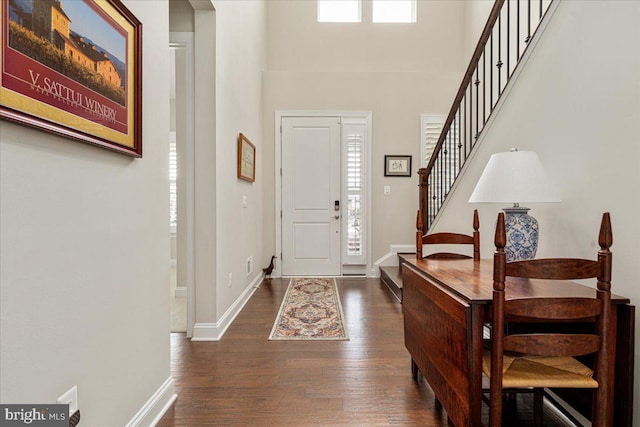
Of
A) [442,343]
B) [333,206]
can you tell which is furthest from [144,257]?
[333,206]

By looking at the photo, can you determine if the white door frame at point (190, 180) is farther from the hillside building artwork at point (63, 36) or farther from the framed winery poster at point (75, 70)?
the hillside building artwork at point (63, 36)

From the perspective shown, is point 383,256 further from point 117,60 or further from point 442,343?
point 117,60

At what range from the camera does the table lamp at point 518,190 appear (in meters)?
1.67

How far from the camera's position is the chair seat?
1297 millimetres

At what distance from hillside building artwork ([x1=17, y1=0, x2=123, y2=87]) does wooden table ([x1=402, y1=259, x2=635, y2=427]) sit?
1.62 metres

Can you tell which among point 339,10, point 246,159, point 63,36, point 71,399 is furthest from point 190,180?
point 339,10

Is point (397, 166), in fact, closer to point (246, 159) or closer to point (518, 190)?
point (246, 159)

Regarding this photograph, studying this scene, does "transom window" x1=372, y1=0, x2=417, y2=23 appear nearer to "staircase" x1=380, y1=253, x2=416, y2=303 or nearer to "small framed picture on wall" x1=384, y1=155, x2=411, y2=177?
"small framed picture on wall" x1=384, y1=155, x2=411, y2=177

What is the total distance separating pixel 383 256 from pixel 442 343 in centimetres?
373

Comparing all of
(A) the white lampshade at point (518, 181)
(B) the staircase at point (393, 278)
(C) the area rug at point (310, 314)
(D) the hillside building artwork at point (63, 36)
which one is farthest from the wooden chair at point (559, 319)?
(B) the staircase at point (393, 278)

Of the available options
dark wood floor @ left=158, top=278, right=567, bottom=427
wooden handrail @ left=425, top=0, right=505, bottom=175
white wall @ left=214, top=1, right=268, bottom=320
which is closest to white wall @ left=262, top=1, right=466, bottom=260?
white wall @ left=214, top=1, right=268, bottom=320

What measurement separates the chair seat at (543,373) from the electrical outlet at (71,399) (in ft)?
4.82

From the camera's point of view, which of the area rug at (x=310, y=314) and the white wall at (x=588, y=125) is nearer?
the white wall at (x=588, y=125)

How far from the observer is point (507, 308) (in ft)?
4.15
